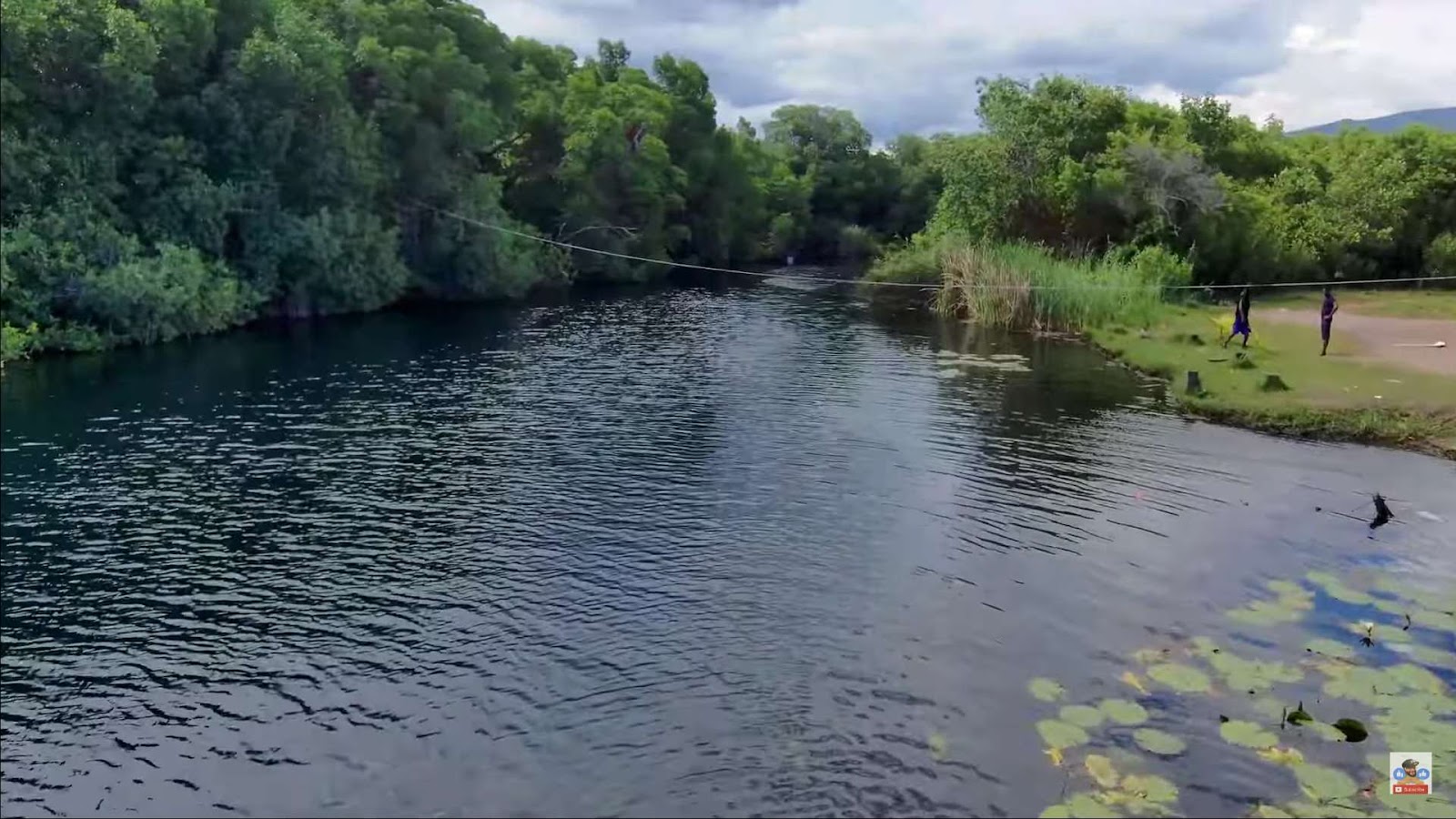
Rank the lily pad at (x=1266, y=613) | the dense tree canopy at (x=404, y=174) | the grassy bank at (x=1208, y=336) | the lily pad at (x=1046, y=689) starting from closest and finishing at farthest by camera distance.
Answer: the lily pad at (x=1046, y=689)
the lily pad at (x=1266, y=613)
the grassy bank at (x=1208, y=336)
the dense tree canopy at (x=404, y=174)

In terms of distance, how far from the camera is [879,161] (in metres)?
110

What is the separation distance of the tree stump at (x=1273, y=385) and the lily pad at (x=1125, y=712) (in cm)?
1976

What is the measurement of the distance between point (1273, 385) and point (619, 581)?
71.0ft

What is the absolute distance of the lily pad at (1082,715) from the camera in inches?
519

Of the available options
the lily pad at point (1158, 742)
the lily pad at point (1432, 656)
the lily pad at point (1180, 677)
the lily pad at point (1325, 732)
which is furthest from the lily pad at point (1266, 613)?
the lily pad at point (1158, 742)

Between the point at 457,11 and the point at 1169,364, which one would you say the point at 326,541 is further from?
the point at 457,11

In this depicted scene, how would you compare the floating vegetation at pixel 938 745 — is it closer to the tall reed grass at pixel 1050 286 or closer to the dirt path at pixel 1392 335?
the dirt path at pixel 1392 335

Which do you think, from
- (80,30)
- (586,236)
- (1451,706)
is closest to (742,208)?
(586,236)

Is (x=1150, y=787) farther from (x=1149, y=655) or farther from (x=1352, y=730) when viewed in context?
(x=1149, y=655)

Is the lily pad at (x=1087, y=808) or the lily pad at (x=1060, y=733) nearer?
the lily pad at (x=1087, y=808)

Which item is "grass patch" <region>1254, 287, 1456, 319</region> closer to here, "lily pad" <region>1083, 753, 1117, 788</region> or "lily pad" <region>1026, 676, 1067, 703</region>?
"lily pad" <region>1026, 676, 1067, 703</region>

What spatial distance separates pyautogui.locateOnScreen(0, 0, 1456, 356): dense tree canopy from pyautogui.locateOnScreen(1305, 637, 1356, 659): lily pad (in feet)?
129

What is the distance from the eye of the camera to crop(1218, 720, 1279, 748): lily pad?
1268 cm

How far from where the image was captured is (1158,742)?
1273 cm
